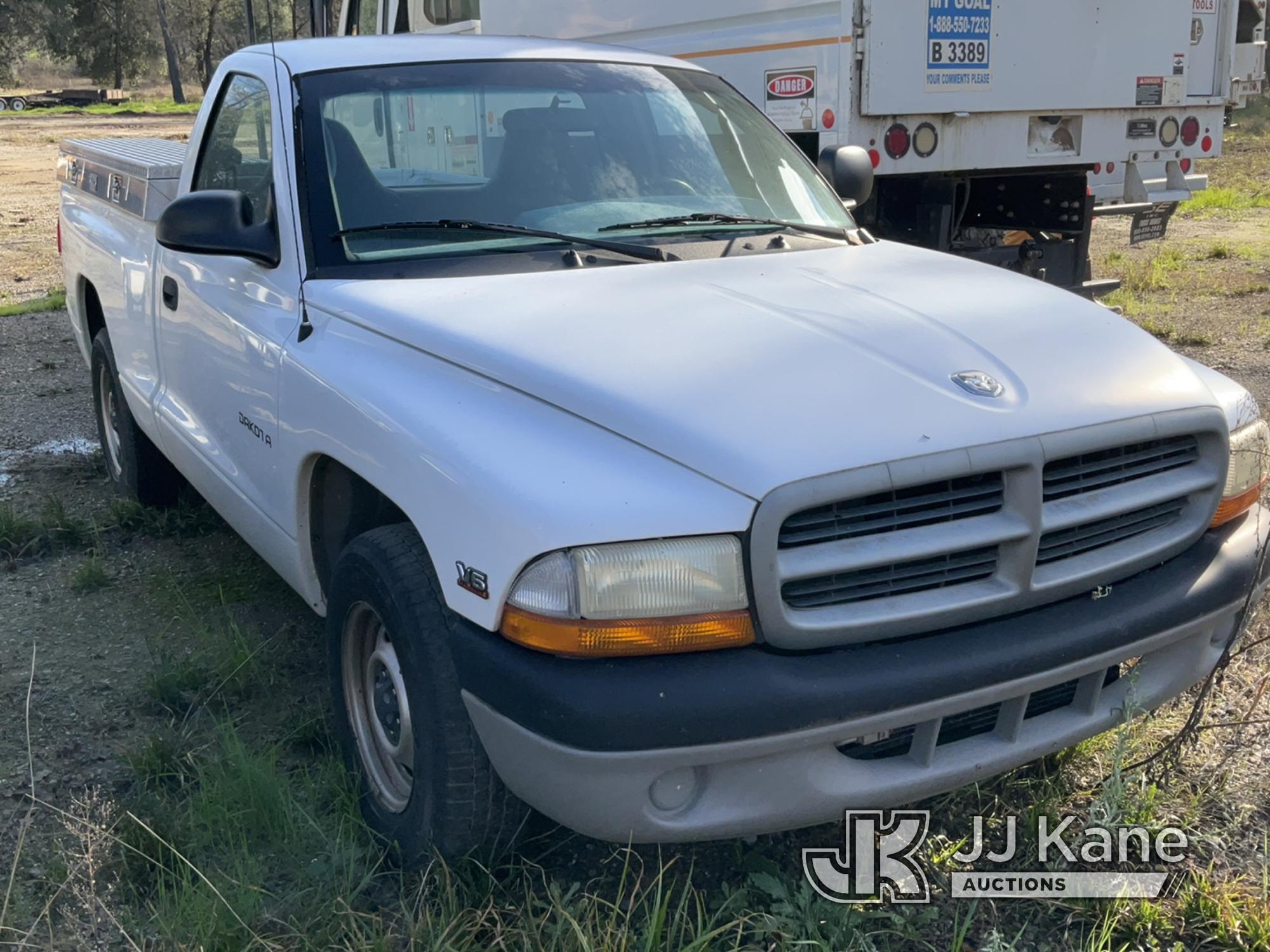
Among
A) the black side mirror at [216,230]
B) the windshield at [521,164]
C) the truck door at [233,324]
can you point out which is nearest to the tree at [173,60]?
the truck door at [233,324]

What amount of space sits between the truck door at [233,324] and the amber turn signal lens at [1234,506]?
7.31ft

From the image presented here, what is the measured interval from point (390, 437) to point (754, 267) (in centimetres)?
119

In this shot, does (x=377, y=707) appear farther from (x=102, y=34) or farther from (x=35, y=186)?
(x=102, y=34)

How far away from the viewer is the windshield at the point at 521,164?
3.45 meters

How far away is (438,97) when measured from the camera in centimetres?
373

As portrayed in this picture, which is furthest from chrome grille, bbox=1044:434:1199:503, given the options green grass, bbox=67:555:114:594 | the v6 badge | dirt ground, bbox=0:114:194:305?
dirt ground, bbox=0:114:194:305

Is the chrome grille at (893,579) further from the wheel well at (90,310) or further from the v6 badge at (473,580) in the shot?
the wheel well at (90,310)

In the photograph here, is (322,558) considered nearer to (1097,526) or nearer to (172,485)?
(1097,526)

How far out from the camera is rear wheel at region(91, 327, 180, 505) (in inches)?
203

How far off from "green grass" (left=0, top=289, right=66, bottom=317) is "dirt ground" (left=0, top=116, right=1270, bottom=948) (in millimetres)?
1669

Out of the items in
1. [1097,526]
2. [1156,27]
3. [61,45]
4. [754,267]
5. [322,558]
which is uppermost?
[61,45]

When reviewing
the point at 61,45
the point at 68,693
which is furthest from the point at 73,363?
the point at 61,45

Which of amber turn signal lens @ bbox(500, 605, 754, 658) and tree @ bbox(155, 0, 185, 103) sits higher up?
tree @ bbox(155, 0, 185, 103)

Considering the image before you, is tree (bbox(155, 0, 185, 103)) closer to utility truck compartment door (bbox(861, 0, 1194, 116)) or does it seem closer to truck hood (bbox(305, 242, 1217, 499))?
utility truck compartment door (bbox(861, 0, 1194, 116))
